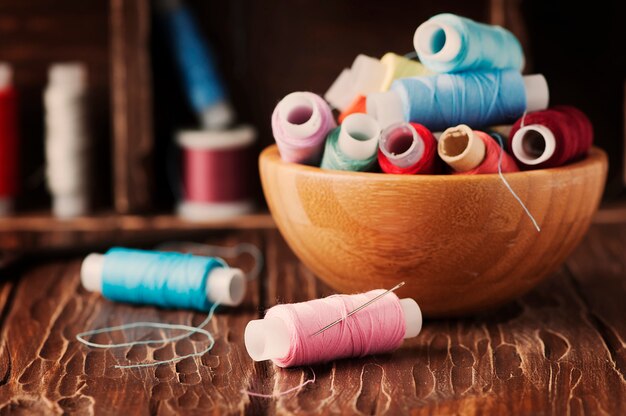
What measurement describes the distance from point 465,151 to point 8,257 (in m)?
0.67

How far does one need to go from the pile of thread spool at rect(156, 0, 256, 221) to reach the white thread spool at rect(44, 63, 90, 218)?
166 millimetres

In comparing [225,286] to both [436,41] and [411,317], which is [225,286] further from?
[436,41]

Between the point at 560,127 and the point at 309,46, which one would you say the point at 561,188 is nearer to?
the point at 560,127

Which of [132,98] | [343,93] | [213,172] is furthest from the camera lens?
[213,172]

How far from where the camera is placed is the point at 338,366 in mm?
925

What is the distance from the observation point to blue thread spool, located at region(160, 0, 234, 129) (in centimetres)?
167

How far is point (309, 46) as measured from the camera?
1.78m

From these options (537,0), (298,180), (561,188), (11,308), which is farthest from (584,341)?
(537,0)

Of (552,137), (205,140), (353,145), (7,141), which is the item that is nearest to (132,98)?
(205,140)

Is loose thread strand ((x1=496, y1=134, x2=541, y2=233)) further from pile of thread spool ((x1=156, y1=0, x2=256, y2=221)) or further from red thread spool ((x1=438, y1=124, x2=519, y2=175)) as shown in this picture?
pile of thread spool ((x1=156, y1=0, x2=256, y2=221))

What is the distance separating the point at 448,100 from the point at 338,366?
0.98 feet

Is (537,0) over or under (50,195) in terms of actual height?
over

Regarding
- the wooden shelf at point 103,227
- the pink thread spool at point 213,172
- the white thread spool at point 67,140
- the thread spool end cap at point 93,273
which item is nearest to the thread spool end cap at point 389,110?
the thread spool end cap at point 93,273

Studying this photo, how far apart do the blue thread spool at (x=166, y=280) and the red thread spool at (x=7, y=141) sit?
1.81ft
